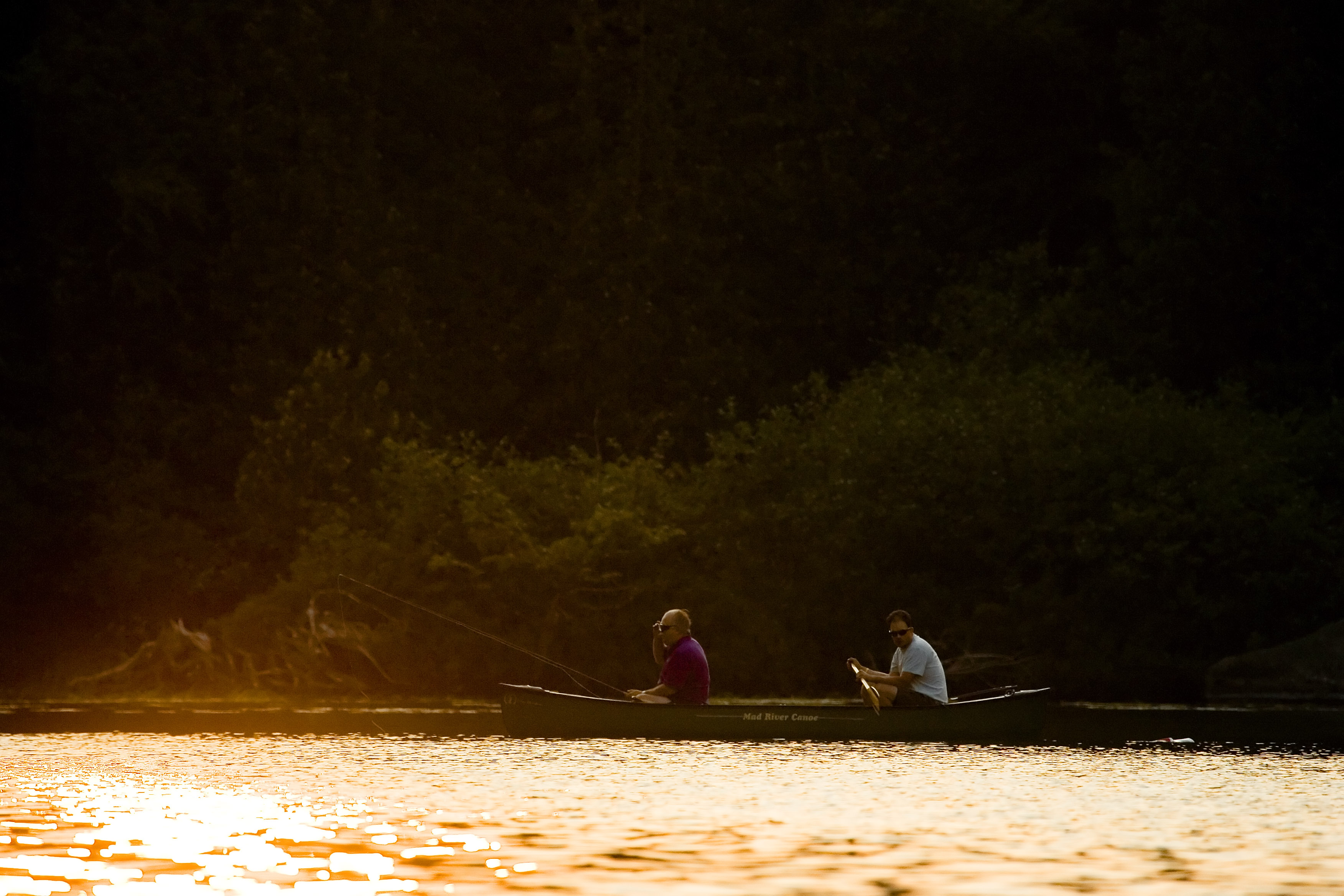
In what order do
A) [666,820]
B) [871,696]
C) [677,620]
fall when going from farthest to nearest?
[677,620], [871,696], [666,820]

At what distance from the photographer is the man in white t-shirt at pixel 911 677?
24266 mm

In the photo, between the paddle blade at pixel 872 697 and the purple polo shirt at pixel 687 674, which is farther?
the purple polo shirt at pixel 687 674

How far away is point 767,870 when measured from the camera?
12188 mm

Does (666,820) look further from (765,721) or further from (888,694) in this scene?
→ (888,694)

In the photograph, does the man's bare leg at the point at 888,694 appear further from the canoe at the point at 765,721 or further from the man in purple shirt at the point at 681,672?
the man in purple shirt at the point at 681,672

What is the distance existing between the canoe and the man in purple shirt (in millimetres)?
407

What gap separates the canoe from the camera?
2369 cm

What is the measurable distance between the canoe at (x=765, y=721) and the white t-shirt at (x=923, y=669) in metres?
0.57

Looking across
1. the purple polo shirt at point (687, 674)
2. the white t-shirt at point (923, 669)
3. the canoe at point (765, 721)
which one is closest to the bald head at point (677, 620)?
the purple polo shirt at point (687, 674)

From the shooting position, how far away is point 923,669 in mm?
24438

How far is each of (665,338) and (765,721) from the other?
23.8 m

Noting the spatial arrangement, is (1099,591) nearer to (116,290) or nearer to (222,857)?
(116,290)

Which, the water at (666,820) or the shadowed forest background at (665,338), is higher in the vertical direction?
the shadowed forest background at (665,338)

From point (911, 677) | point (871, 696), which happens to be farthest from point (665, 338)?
point (871, 696)
